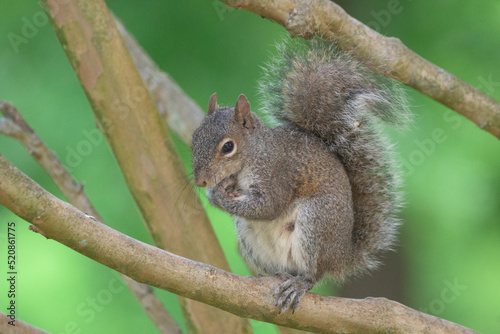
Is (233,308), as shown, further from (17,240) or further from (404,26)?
(404,26)

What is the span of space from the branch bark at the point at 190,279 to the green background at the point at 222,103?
0.99 m

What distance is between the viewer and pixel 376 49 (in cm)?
251

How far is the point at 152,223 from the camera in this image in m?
2.65

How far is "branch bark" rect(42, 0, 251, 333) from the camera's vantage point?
2520 mm

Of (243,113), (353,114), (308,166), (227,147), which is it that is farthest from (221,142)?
(353,114)

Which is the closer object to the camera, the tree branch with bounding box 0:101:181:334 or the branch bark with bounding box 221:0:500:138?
the branch bark with bounding box 221:0:500:138

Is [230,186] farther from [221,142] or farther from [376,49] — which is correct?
[376,49]

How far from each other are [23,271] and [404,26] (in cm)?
219

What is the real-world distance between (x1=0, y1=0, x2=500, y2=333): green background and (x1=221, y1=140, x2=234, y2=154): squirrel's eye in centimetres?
72

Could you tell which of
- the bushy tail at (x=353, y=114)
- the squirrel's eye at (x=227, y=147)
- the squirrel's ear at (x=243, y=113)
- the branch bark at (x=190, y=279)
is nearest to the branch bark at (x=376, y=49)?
the bushy tail at (x=353, y=114)

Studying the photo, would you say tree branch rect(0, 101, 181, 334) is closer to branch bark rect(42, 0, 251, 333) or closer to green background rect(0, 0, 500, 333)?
branch bark rect(42, 0, 251, 333)

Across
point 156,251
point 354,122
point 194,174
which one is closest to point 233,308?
point 156,251

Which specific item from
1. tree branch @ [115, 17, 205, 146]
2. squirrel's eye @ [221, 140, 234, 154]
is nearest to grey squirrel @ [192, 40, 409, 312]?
squirrel's eye @ [221, 140, 234, 154]

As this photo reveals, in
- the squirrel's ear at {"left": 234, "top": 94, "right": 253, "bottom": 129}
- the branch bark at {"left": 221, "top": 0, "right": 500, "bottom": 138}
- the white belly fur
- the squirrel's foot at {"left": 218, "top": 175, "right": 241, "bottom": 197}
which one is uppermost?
the branch bark at {"left": 221, "top": 0, "right": 500, "bottom": 138}
